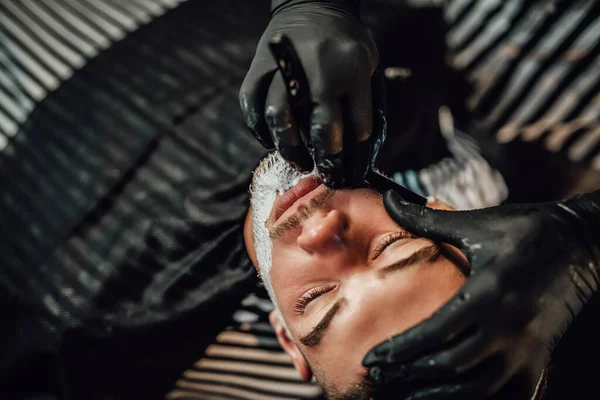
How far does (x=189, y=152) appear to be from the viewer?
1.25 metres

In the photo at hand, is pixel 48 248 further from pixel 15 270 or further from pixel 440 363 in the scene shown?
pixel 440 363

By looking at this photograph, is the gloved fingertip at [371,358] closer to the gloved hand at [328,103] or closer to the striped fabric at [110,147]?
the gloved hand at [328,103]

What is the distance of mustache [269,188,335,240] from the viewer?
3.00ft

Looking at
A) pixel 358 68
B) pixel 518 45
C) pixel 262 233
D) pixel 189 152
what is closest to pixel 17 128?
pixel 189 152

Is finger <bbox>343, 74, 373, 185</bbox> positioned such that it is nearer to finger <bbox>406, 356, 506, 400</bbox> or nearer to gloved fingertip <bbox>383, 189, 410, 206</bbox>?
gloved fingertip <bbox>383, 189, 410, 206</bbox>

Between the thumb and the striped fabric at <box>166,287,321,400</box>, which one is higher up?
the thumb

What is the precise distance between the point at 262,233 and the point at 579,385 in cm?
76

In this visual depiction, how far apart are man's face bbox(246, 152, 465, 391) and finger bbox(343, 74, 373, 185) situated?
0.09m

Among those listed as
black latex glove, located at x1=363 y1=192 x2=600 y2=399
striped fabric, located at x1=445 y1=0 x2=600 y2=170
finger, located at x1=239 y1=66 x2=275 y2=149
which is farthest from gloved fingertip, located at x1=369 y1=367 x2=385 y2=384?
striped fabric, located at x1=445 y1=0 x2=600 y2=170

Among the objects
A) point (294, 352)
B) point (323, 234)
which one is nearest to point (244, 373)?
point (294, 352)

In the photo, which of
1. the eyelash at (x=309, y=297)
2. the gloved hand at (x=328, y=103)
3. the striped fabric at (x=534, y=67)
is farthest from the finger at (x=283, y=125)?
the striped fabric at (x=534, y=67)

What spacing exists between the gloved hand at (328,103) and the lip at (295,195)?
8 centimetres

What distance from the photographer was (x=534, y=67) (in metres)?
1.54

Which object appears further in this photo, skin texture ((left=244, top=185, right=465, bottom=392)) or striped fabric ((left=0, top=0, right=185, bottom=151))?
striped fabric ((left=0, top=0, right=185, bottom=151))
